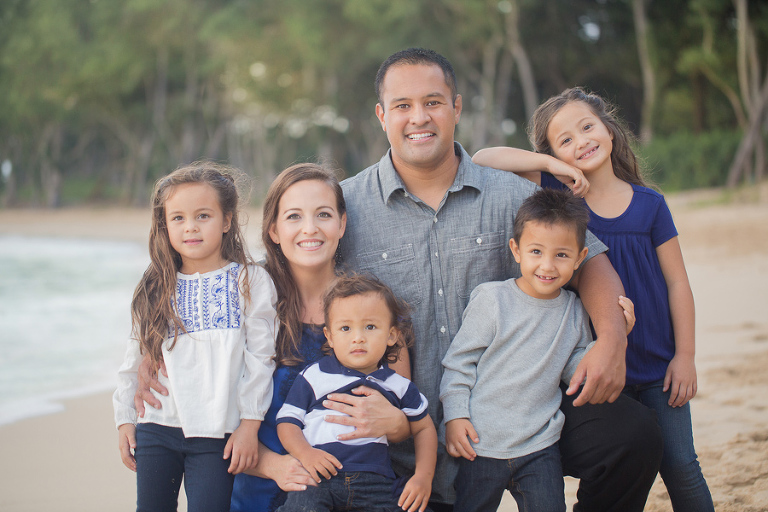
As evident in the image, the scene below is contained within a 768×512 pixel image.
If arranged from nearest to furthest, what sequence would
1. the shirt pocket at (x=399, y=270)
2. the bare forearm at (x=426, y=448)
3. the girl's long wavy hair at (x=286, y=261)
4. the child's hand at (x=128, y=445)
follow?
the bare forearm at (x=426, y=448), the child's hand at (x=128, y=445), the girl's long wavy hair at (x=286, y=261), the shirt pocket at (x=399, y=270)

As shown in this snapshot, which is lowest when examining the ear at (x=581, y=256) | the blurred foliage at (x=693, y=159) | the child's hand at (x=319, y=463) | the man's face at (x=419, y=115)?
the child's hand at (x=319, y=463)

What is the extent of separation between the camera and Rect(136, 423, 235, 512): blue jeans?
255 cm

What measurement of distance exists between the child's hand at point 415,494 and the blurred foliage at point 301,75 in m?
13.7

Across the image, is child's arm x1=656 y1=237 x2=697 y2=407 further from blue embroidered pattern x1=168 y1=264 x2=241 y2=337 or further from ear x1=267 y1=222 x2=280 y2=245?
blue embroidered pattern x1=168 y1=264 x2=241 y2=337

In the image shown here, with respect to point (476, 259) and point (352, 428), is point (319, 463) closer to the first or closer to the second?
point (352, 428)

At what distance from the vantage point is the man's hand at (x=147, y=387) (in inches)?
106

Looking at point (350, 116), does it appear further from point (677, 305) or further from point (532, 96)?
point (677, 305)

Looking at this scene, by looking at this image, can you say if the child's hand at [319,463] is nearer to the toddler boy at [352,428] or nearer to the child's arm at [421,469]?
the toddler boy at [352,428]

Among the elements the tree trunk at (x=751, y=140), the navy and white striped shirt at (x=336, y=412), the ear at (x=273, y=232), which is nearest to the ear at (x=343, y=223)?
the ear at (x=273, y=232)

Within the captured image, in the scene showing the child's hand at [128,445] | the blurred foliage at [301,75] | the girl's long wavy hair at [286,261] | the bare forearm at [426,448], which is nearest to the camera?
the bare forearm at [426,448]

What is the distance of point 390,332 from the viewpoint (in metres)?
2.62

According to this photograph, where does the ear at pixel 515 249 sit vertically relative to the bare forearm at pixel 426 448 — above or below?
above

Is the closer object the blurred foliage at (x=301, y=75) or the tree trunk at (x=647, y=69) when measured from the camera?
the tree trunk at (x=647, y=69)

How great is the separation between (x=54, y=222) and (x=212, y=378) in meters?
32.2
